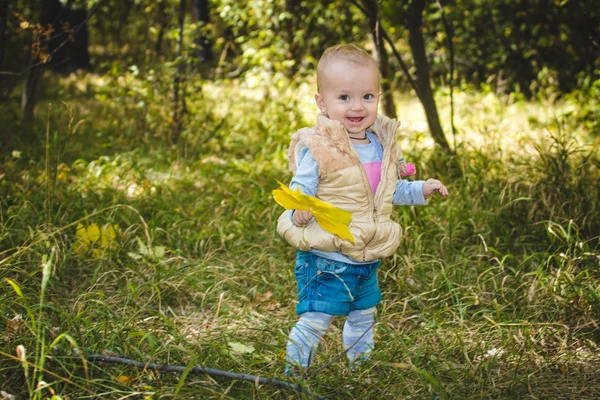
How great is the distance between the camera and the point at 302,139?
2.15 metres

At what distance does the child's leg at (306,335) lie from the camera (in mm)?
2193

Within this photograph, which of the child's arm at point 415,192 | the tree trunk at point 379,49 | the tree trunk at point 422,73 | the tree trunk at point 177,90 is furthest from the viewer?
the tree trunk at point 177,90

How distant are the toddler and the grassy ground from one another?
18cm

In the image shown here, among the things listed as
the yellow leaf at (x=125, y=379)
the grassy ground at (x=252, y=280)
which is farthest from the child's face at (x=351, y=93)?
the yellow leaf at (x=125, y=379)

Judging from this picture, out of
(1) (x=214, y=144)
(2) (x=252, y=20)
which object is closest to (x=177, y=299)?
(1) (x=214, y=144)

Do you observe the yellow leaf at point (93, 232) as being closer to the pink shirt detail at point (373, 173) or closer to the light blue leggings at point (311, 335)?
the light blue leggings at point (311, 335)

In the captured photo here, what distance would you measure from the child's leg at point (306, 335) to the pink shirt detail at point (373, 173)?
19.2 inches

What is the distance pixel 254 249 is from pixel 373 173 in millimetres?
1349

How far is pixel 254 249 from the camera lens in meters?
3.39

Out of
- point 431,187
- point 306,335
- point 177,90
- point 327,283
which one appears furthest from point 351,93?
point 177,90

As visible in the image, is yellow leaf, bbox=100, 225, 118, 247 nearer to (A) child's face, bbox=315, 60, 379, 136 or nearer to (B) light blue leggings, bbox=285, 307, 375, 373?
(B) light blue leggings, bbox=285, 307, 375, 373

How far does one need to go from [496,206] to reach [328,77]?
1.79 metres

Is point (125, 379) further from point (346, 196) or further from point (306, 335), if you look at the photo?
point (346, 196)

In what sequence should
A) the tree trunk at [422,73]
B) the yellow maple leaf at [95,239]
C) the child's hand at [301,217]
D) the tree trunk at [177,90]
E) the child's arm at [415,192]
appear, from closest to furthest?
the child's hand at [301,217] → the child's arm at [415,192] → the yellow maple leaf at [95,239] → the tree trunk at [422,73] → the tree trunk at [177,90]
